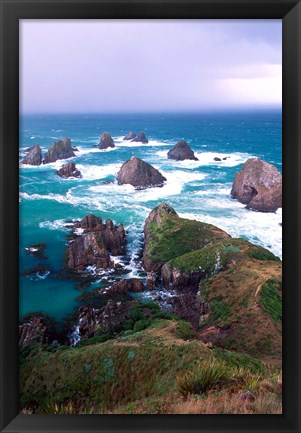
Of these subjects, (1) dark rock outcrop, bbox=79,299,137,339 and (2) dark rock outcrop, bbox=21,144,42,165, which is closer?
(2) dark rock outcrop, bbox=21,144,42,165

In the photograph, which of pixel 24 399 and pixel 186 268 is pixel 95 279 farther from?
pixel 24 399

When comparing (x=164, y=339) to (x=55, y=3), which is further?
(x=164, y=339)

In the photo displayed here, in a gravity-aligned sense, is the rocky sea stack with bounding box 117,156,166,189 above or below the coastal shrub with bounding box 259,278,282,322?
above

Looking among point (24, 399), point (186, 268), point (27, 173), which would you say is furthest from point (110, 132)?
point (24, 399)

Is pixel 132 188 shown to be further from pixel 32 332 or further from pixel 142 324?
pixel 32 332

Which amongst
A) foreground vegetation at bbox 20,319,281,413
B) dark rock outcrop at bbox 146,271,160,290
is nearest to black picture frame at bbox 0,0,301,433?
foreground vegetation at bbox 20,319,281,413

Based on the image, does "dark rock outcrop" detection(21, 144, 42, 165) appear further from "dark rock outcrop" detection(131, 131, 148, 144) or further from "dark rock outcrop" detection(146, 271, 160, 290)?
"dark rock outcrop" detection(146, 271, 160, 290)

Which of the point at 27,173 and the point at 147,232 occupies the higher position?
the point at 27,173
